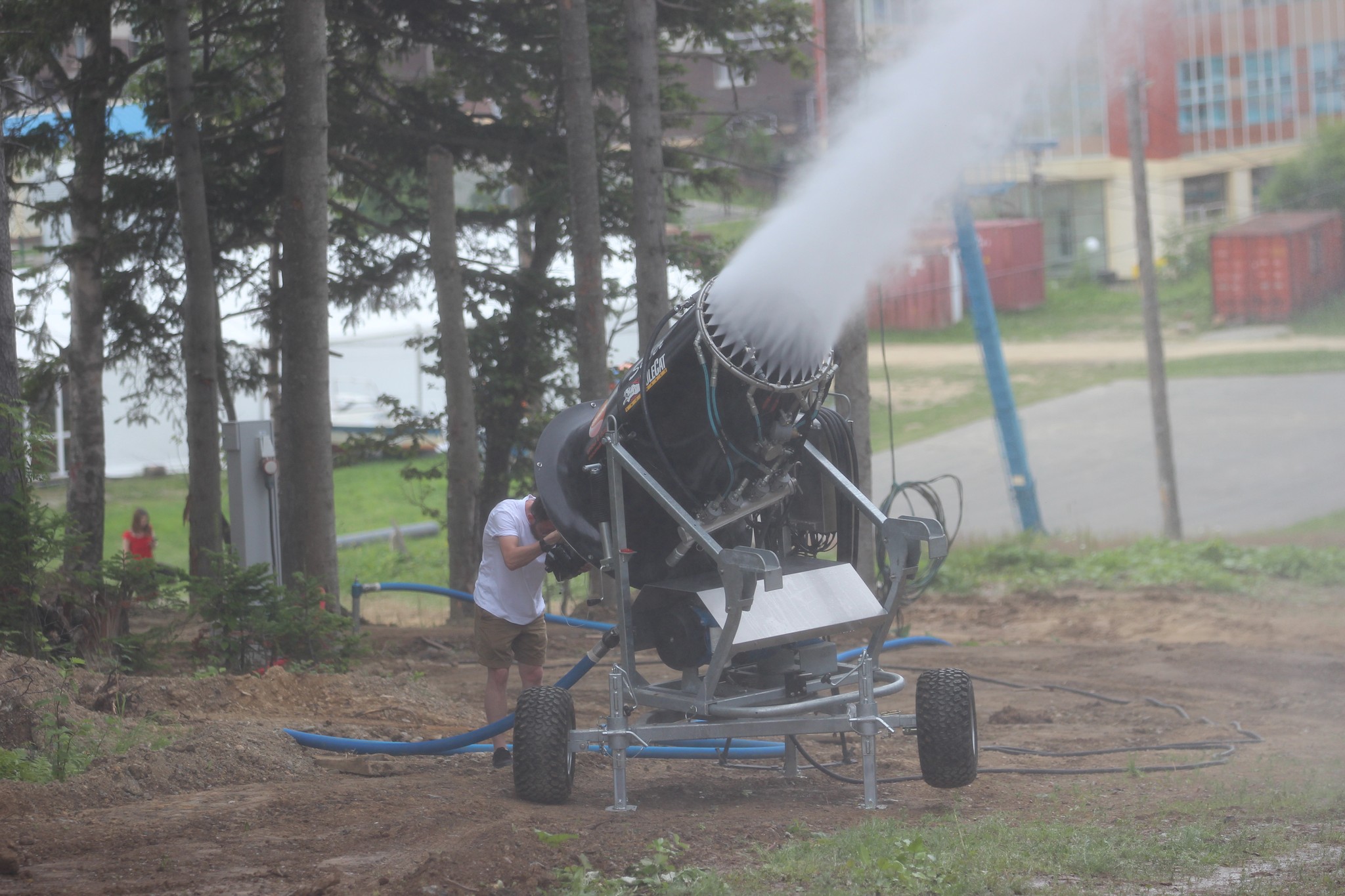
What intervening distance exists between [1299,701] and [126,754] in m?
8.73

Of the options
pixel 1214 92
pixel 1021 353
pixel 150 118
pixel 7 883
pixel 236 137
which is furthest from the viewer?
pixel 1021 353

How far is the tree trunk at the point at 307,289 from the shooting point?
37.5ft

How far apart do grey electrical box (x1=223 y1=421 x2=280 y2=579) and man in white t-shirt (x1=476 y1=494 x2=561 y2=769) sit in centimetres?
350

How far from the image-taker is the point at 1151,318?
78.0ft

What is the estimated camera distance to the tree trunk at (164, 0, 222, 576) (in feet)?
43.4

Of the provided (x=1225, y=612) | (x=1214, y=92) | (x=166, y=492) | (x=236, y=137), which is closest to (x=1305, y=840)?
(x=1225, y=612)

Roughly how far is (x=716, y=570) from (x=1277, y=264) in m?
44.5

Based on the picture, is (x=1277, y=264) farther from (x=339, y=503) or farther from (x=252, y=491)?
(x=252, y=491)

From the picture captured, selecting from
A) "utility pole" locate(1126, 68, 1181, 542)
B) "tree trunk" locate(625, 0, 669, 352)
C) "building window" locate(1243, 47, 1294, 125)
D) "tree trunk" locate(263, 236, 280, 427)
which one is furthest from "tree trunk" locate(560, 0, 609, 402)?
"building window" locate(1243, 47, 1294, 125)

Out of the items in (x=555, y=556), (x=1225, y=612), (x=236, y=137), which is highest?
(x=236, y=137)

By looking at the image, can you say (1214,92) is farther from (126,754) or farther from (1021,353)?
(126,754)

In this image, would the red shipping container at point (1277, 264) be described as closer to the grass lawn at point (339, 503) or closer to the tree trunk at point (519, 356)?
the grass lawn at point (339, 503)

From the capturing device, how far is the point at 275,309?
51.8 feet

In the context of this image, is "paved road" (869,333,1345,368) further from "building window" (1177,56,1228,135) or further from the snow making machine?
the snow making machine
